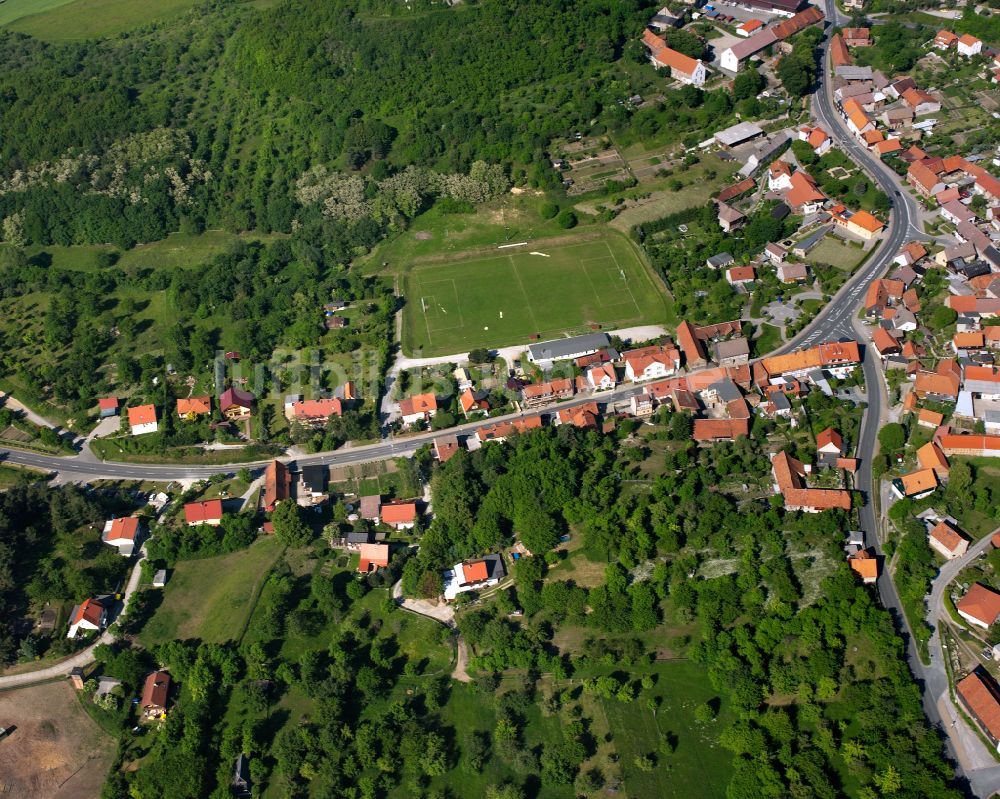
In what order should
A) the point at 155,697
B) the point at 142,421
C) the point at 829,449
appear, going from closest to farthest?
1. the point at 155,697
2. the point at 829,449
3. the point at 142,421

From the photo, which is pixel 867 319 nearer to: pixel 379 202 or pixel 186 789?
pixel 379 202

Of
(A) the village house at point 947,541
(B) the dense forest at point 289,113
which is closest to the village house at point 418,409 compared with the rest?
(B) the dense forest at point 289,113

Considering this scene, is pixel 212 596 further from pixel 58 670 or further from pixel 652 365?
pixel 652 365

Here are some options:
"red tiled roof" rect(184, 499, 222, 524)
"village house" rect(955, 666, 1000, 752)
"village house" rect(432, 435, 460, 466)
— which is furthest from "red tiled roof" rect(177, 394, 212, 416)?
"village house" rect(955, 666, 1000, 752)

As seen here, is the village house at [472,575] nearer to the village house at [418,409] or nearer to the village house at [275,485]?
the village house at [275,485]

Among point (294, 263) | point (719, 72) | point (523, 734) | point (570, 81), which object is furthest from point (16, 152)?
point (523, 734)

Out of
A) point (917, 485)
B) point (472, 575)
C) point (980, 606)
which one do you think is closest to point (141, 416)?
point (472, 575)

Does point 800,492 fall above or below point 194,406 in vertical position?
below
